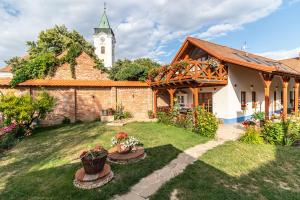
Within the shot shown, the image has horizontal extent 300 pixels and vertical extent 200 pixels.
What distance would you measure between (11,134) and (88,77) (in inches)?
293

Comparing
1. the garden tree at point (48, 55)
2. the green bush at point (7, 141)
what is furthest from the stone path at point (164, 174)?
the garden tree at point (48, 55)

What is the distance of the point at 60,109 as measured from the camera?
13.5 meters

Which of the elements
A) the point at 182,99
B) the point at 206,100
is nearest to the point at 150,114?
the point at 182,99

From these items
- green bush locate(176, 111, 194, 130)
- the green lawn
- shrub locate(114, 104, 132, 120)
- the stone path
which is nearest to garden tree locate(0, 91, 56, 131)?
shrub locate(114, 104, 132, 120)

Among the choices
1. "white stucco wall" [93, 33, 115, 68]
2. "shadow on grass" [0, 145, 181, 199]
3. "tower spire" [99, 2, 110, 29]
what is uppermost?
"tower spire" [99, 2, 110, 29]

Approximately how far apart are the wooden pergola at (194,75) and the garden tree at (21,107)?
26.3ft

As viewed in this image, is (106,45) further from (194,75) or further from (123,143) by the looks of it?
(123,143)

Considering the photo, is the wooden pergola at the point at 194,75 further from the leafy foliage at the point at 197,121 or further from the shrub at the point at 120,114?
the shrub at the point at 120,114

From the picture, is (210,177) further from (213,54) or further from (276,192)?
(213,54)

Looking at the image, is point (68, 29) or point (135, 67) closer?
point (135, 67)

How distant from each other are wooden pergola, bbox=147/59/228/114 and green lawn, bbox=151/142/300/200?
4620mm

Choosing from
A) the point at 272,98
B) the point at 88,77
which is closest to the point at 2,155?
the point at 88,77

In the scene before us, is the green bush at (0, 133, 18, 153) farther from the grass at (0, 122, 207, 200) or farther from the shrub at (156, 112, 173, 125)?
the shrub at (156, 112, 173, 125)

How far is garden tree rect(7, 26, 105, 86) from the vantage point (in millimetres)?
13352
